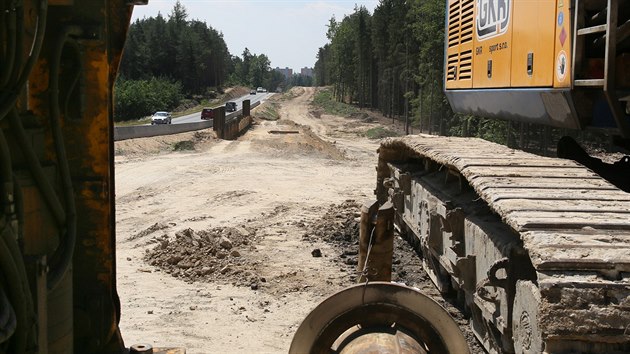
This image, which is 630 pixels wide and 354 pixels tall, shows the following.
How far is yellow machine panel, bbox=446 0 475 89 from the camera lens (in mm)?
8242

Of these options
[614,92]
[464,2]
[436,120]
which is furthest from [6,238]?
[436,120]

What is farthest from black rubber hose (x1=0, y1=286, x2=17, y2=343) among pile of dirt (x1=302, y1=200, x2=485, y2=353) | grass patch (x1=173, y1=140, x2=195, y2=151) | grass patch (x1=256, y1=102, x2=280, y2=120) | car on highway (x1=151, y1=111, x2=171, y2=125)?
grass patch (x1=256, y1=102, x2=280, y2=120)

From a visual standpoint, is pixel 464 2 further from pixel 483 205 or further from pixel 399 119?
pixel 399 119

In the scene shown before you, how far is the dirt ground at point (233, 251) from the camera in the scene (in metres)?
7.31

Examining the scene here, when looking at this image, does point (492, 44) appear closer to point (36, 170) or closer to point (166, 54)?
point (36, 170)

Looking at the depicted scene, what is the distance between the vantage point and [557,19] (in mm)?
5348

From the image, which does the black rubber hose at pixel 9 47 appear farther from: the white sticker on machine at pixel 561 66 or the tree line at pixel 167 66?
the tree line at pixel 167 66

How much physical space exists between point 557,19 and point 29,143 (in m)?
3.88

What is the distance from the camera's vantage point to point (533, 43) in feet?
19.6

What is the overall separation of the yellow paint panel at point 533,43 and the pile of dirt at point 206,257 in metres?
4.14

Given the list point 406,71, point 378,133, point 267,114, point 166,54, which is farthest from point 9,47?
point 166,54

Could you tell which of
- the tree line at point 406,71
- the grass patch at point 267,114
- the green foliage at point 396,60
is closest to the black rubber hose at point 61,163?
the tree line at point 406,71

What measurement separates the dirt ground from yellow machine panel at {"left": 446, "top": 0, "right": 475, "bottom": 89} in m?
2.28

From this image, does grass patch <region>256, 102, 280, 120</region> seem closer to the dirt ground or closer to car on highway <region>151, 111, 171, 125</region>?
car on highway <region>151, 111, 171, 125</region>
